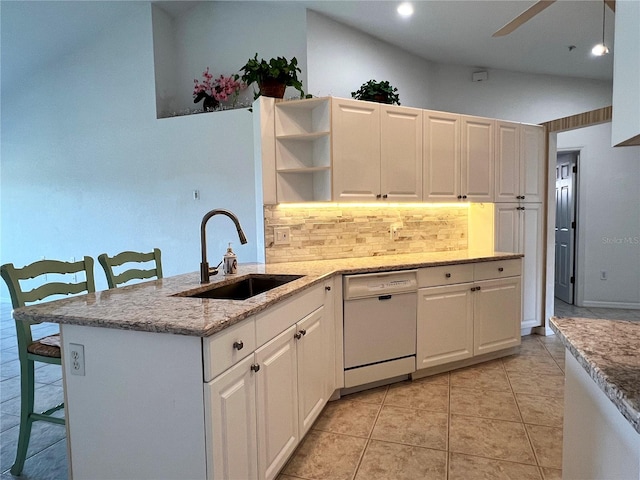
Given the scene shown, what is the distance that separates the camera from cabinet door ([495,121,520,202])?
360cm

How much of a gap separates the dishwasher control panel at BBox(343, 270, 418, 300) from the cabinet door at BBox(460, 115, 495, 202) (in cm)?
109

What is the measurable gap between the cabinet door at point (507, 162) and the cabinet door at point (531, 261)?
0.93ft

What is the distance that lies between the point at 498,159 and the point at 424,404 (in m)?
2.29

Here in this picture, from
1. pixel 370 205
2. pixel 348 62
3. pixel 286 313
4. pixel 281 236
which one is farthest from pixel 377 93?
pixel 286 313

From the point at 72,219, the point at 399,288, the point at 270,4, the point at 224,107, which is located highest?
the point at 270,4

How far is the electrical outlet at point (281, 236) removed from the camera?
2977mm

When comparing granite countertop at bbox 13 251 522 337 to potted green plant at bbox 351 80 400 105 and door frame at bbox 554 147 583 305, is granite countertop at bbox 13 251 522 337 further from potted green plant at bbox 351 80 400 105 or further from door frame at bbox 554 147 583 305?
door frame at bbox 554 147 583 305

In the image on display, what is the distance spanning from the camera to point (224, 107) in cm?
402

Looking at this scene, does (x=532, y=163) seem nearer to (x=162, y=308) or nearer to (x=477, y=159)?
(x=477, y=159)

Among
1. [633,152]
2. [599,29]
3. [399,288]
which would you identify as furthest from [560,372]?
[633,152]

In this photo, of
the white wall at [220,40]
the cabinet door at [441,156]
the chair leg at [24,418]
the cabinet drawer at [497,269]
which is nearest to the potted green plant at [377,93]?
the cabinet door at [441,156]

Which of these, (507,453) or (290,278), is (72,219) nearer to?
(290,278)

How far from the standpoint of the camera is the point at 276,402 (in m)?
1.72

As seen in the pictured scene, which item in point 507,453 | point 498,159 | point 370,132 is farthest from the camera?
point 498,159
